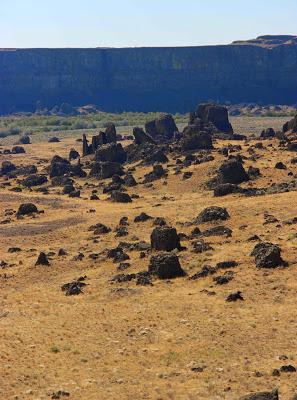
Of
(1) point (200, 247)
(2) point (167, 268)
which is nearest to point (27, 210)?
(1) point (200, 247)

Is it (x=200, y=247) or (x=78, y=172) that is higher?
(x=200, y=247)

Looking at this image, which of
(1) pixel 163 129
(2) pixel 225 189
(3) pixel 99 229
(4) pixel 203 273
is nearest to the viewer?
(4) pixel 203 273

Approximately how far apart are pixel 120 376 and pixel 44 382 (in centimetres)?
250

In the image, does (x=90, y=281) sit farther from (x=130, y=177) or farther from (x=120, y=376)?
(x=130, y=177)

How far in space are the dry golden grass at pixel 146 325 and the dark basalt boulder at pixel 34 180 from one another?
36.1 meters

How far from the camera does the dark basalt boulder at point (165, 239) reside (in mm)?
46000

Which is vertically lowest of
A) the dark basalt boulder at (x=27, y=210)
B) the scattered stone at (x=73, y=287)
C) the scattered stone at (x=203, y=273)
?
the dark basalt boulder at (x=27, y=210)

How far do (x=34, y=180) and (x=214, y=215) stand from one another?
138ft

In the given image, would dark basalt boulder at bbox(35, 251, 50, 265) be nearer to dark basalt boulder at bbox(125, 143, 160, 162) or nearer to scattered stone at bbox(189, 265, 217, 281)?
scattered stone at bbox(189, 265, 217, 281)

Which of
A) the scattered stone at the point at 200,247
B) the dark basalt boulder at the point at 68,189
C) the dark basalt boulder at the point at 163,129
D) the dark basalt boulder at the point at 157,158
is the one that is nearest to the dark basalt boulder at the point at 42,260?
the scattered stone at the point at 200,247

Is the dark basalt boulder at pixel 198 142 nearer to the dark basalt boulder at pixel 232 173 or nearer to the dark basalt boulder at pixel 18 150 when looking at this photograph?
the dark basalt boulder at pixel 232 173

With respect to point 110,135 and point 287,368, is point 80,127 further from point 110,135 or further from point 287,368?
point 287,368

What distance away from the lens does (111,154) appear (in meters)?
98.6

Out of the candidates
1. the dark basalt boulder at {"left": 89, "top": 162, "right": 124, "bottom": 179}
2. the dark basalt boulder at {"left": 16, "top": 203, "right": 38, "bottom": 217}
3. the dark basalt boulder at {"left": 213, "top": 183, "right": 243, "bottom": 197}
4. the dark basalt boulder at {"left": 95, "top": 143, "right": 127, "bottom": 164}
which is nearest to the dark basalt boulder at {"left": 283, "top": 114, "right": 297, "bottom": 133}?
the dark basalt boulder at {"left": 95, "top": 143, "right": 127, "bottom": 164}
